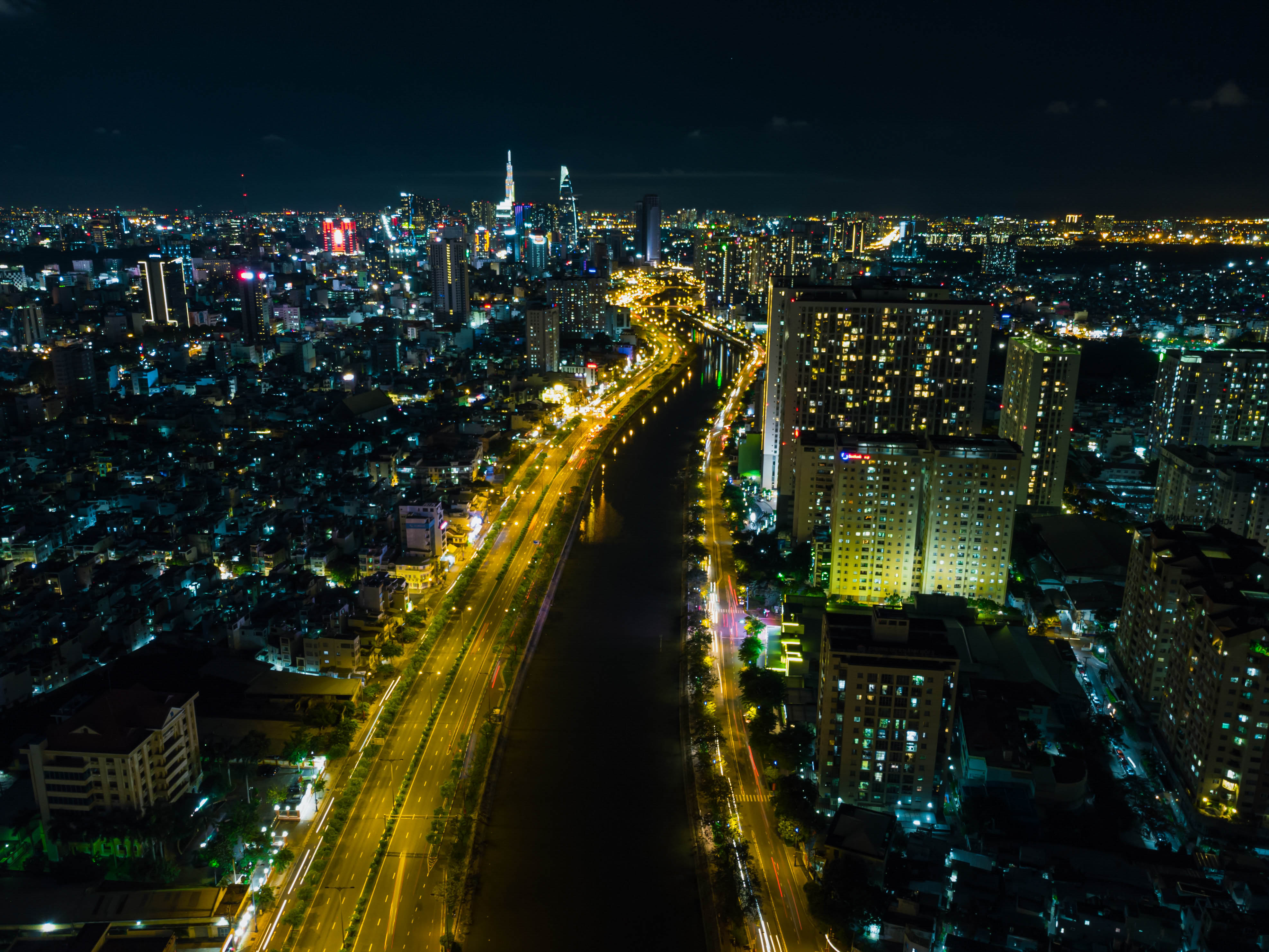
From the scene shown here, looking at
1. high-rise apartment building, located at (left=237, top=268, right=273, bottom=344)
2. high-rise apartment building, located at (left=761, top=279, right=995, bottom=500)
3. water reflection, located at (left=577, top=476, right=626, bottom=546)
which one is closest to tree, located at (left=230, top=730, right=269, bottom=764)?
water reflection, located at (left=577, top=476, right=626, bottom=546)

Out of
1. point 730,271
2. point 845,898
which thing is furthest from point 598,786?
point 730,271

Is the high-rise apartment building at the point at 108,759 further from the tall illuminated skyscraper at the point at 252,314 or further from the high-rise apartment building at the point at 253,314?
the tall illuminated skyscraper at the point at 252,314

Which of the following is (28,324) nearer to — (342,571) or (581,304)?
(581,304)

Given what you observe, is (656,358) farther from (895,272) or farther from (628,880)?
(628,880)

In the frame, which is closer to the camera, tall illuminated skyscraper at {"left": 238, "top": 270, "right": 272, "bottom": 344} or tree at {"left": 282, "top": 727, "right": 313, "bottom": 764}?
tree at {"left": 282, "top": 727, "right": 313, "bottom": 764}

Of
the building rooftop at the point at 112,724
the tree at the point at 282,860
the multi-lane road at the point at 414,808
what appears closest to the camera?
the multi-lane road at the point at 414,808

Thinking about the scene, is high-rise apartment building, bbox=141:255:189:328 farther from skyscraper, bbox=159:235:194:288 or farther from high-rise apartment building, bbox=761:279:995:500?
high-rise apartment building, bbox=761:279:995:500

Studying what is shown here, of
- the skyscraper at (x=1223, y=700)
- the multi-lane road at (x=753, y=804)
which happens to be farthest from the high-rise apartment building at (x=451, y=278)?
the skyscraper at (x=1223, y=700)
